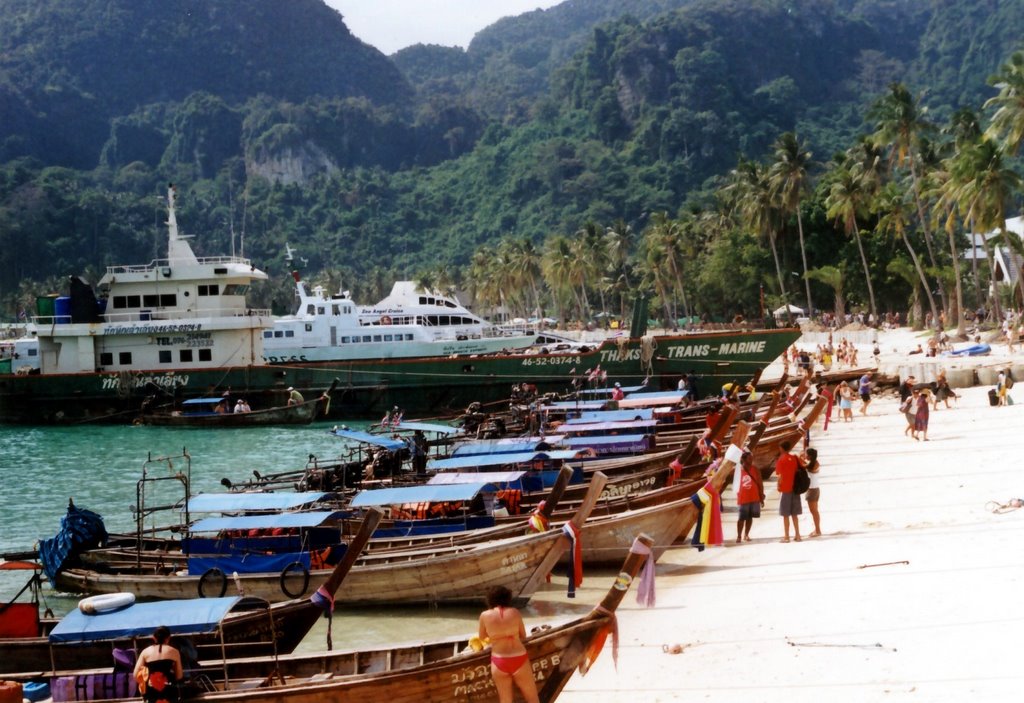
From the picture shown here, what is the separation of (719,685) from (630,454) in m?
16.1

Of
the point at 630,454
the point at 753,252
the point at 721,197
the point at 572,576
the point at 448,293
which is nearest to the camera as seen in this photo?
the point at 572,576

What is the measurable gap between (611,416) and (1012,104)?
24673 mm

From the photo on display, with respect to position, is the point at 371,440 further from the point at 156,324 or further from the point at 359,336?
the point at 359,336

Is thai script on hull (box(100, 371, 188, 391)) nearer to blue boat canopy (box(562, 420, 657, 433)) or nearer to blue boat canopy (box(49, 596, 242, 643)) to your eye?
blue boat canopy (box(562, 420, 657, 433))

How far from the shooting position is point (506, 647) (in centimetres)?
1068

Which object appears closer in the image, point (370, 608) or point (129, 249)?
point (370, 608)

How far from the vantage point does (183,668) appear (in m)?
11.9

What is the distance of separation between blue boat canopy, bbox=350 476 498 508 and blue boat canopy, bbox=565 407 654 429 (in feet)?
42.0

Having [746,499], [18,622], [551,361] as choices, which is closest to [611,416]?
[746,499]

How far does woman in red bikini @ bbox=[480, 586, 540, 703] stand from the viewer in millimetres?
10656

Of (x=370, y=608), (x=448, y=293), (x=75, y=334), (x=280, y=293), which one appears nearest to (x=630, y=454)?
(x=370, y=608)

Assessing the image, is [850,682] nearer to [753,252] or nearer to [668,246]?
[753,252]

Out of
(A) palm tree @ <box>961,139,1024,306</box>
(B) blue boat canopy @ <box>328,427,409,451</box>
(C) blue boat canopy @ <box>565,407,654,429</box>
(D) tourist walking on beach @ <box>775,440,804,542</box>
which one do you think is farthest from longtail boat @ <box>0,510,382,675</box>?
(A) palm tree @ <box>961,139,1024,306</box>

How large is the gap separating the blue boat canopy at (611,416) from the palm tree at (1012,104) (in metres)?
22.0
